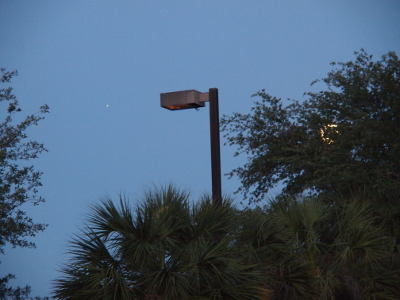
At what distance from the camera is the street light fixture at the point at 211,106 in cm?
965

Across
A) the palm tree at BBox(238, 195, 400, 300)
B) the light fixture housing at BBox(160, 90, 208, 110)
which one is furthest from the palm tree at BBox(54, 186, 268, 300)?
the light fixture housing at BBox(160, 90, 208, 110)

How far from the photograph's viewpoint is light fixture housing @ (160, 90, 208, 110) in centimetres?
1011

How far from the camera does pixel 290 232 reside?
1055cm

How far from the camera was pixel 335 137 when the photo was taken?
15.6 meters

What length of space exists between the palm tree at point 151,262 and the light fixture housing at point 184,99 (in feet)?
7.02

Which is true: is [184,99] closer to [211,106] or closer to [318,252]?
[211,106]

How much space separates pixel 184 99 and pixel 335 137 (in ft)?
22.6

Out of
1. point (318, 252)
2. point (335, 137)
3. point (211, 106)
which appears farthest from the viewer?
point (335, 137)

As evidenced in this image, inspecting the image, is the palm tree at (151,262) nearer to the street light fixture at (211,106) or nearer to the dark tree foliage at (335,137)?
the street light fixture at (211,106)

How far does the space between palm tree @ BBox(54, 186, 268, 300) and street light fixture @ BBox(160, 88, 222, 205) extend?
1.13 metres

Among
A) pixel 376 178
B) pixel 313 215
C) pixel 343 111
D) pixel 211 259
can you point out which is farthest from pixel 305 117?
pixel 211 259

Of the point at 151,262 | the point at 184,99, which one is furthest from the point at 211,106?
the point at 151,262

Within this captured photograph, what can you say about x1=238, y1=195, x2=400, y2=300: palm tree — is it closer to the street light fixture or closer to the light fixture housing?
the street light fixture

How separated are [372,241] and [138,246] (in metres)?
4.93
